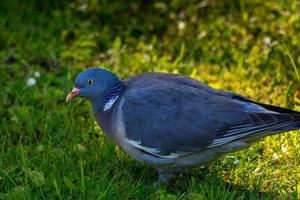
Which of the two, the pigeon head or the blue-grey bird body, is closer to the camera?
the blue-grey bird body

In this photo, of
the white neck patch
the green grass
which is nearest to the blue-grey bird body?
the white neck patch

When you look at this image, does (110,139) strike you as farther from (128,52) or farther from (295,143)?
(128,52)

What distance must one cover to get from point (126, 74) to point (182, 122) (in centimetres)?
165

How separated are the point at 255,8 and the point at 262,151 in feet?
7.21

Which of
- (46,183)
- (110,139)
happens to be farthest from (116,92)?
(46,183)

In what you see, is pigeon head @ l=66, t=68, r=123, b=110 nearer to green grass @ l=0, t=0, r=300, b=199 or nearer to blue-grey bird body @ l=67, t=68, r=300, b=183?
blue-grey bird body @ l=67, t=68, r=300, b=183

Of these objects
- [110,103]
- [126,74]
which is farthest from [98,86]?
[126,74]

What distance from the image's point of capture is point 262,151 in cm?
422

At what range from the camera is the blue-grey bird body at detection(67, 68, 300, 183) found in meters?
3.68

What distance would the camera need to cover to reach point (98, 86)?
404 cm

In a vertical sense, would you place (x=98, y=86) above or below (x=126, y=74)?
above

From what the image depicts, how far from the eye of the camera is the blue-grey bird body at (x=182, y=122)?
3682mm

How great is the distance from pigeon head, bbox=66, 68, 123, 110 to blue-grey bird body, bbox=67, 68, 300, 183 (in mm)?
47

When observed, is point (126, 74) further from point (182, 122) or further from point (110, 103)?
point (182, 122)
